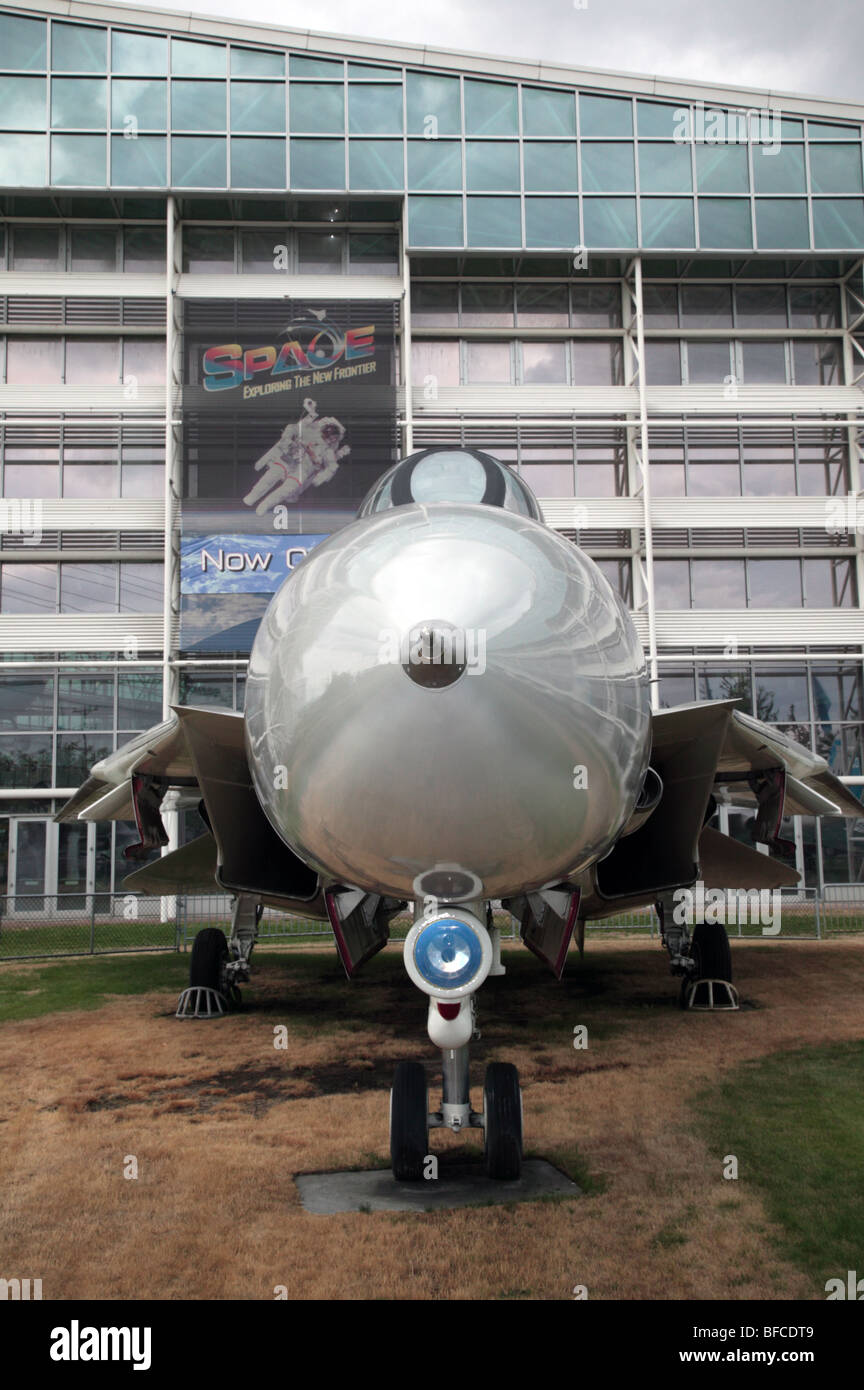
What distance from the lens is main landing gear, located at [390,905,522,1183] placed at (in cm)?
364

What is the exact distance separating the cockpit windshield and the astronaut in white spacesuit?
16.9 metres

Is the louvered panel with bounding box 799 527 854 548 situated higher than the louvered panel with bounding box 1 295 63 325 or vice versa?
the louvered panel with bounding box 1 295 63 325

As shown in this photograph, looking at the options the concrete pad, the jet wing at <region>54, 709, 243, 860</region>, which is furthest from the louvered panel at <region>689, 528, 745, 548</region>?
the concrete pad

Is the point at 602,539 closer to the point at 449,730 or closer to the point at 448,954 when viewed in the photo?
the point at 448,954

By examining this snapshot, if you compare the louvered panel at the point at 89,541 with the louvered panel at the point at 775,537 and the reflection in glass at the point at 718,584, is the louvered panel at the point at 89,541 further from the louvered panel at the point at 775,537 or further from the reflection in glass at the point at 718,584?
the louvered panel at the point at 775,537

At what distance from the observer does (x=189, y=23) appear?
2225 cm

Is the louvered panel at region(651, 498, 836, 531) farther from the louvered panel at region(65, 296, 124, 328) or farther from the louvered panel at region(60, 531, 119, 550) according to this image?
the louvered panel at region(65, 296, 124, 328)

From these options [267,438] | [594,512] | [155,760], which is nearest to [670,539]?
[594,512]

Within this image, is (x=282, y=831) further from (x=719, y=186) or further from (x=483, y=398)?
(x=719, y=186)

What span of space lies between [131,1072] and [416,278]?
2118cm

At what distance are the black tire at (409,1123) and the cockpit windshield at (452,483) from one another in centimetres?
Result: 290

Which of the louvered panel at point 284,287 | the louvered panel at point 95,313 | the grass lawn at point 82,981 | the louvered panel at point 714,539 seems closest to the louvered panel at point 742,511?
the louvered panel at point 714,539

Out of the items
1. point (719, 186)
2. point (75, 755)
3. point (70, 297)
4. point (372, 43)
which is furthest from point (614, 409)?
point (75, 755)

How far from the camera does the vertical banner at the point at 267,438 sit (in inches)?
844
